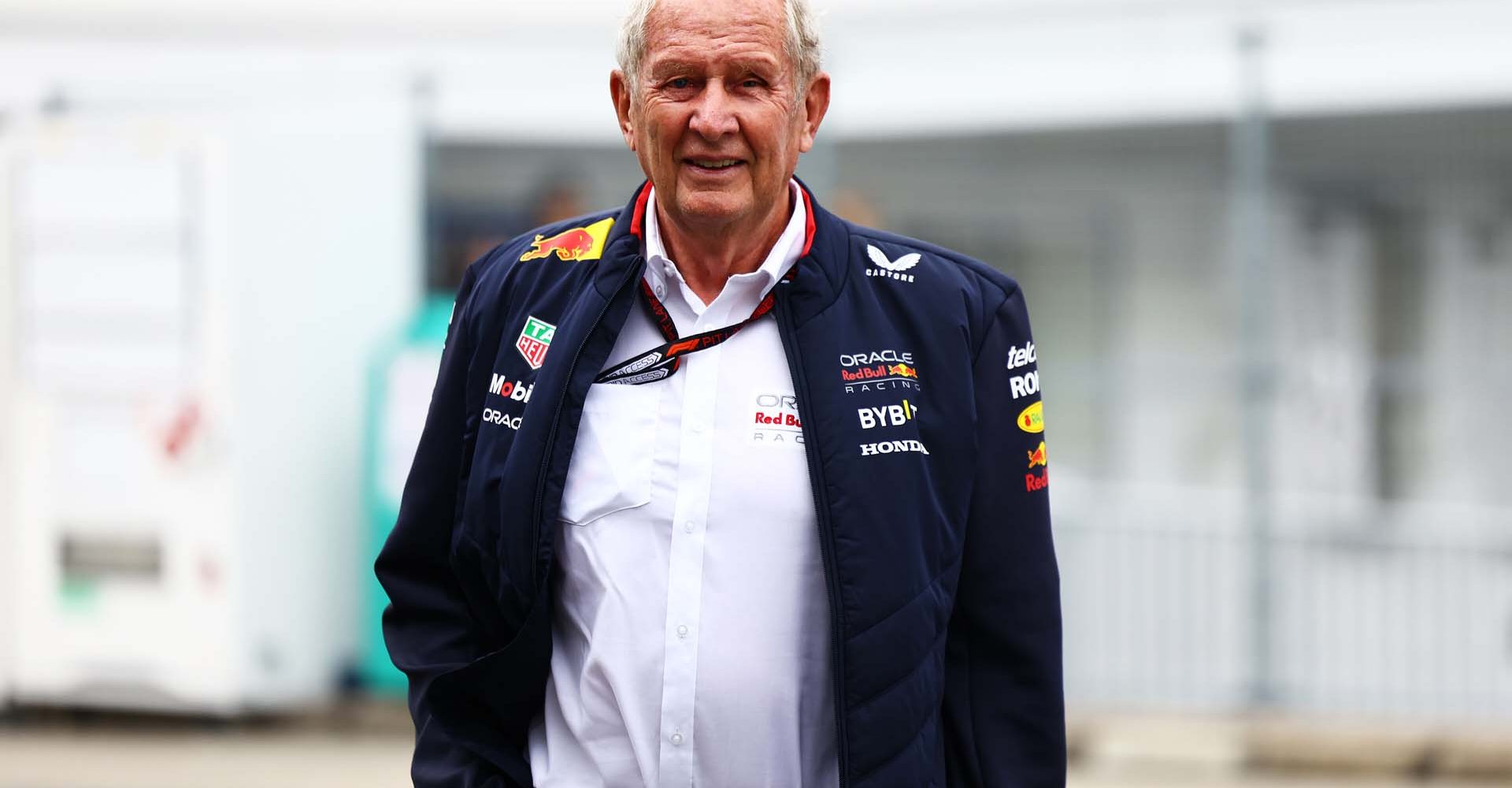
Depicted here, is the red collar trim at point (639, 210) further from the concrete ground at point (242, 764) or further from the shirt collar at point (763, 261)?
the concrete ground at point (242, 764)

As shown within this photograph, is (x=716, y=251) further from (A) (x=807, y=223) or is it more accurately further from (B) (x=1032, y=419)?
(B) (x=1032, y=419)

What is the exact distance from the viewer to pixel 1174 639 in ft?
22.3

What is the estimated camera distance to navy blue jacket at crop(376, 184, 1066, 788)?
218cm

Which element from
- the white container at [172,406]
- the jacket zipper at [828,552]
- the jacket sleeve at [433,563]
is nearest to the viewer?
the jacket zipper at [828,552]

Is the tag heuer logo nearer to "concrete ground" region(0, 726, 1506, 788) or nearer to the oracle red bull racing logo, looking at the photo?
the oracle red bull racing logo

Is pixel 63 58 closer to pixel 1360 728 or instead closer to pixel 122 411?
pixel 122 411

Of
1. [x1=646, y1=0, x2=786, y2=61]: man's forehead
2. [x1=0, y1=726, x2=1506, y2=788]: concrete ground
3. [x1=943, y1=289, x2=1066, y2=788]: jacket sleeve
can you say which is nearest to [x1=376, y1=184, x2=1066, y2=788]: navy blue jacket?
[x1=943, y1=289, x2=1066, y2=788]: jacket sleeve

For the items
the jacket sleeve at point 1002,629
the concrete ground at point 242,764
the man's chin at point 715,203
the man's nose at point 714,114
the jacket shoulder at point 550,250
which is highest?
the man's nose at point 714,114

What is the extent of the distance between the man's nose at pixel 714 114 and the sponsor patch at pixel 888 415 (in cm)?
36

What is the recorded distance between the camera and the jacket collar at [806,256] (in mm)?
2273

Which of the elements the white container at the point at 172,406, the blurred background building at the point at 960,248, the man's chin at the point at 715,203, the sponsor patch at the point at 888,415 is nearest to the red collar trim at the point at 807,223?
the man's chin at the point at 715,203

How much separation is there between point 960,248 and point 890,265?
224 inches

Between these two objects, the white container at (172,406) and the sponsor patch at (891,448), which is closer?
the sponsor patch at (891,448)

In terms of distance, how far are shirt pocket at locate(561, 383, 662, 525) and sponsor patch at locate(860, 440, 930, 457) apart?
0.25m
